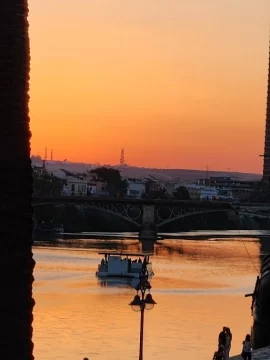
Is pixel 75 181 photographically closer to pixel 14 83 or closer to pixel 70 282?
pixel 70 282

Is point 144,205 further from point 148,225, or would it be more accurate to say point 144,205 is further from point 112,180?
point 112,180

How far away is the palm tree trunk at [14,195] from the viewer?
9.84ft

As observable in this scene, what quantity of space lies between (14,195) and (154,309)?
25.7 meters

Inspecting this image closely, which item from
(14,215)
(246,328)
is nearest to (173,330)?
(246,328)

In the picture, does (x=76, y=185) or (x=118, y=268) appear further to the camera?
(x=76, y=185)

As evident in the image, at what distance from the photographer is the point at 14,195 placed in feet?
9.98

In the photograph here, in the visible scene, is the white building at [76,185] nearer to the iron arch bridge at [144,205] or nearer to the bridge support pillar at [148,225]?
the iron arch bridge at [144,205]

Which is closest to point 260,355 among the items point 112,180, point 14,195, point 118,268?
point 14,195

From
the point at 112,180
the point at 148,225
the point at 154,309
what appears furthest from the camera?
the point at 112,180

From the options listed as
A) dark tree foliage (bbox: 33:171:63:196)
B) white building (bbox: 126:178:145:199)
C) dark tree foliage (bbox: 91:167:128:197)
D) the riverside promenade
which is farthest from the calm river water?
white building (bbox: 126:178:145:199)

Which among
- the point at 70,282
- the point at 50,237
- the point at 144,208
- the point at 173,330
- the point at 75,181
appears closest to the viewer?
the point at 173,330

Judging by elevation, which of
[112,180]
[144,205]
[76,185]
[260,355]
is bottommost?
[260,355]

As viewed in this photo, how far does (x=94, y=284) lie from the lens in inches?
1452

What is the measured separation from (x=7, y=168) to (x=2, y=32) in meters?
0.36
